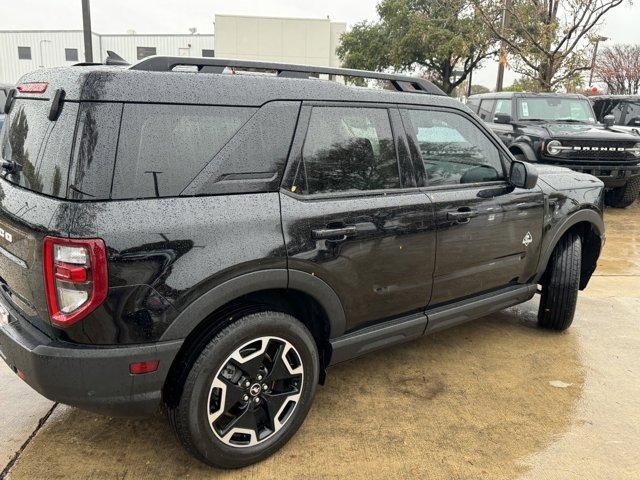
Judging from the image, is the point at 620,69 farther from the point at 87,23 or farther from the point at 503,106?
the point at 87,23

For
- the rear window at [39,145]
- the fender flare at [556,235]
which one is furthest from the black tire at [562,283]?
the rear window at [39,145]

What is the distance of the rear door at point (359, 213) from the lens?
2564 millimetres

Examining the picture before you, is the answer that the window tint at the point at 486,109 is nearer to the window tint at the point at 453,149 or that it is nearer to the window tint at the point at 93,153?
the window tint at the point at 453,149

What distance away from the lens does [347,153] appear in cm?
280

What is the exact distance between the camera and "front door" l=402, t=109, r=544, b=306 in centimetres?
316

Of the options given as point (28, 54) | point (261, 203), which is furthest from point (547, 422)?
point (28, 54)

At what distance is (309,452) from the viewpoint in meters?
2.72

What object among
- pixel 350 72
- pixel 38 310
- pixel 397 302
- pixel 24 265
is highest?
pixel 350 72

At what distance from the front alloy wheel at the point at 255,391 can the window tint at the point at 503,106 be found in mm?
8092

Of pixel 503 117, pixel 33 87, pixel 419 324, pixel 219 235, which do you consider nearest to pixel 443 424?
pixel 419 324

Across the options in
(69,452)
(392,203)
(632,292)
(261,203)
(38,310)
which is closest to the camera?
(38,310)

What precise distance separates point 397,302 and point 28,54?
52.6 metres

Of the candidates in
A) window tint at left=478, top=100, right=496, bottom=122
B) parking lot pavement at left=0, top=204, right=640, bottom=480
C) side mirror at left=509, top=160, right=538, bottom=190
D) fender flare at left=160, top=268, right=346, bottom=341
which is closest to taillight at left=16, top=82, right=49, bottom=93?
fender flare at left=160, top=268, right=346, bottom=341

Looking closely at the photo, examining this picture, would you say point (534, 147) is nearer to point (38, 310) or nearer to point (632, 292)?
point (632, 292)
